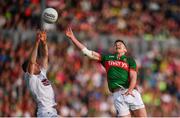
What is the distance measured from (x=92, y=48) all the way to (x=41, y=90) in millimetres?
10067

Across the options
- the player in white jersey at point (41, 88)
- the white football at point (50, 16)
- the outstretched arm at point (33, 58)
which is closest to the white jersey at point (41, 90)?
the player in white jersey at point (41, 88)

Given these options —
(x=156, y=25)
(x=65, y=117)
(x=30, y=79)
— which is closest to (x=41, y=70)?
(x=30, y=79)

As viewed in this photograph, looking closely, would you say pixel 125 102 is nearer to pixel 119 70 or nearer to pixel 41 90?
pixel 119 70

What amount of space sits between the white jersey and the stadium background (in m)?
7.30

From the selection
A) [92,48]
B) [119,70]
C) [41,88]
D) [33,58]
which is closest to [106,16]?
[92,48]

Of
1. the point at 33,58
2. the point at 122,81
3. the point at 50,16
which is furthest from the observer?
the point at 122,81

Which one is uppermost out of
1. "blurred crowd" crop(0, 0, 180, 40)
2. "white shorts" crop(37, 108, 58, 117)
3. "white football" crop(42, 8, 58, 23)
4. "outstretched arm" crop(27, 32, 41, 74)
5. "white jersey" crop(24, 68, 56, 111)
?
"blurred crowd" crop(0, 0, 180, 40)

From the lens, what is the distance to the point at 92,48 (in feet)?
76.3

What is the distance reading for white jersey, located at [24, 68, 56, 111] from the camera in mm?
13227

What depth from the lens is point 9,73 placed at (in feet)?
70.6

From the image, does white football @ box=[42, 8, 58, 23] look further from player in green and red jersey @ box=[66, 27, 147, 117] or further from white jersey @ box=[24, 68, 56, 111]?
white jersey @ box=[24, 68, 56, 111]

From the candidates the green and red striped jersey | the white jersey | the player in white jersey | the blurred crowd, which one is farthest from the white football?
the blurred crowd

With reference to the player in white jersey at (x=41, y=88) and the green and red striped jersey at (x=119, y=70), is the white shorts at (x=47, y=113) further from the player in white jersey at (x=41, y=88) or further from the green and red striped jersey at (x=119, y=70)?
the green and red striped jersey at (x=119, y=70)

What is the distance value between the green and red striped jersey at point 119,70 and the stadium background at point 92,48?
20.7ft
